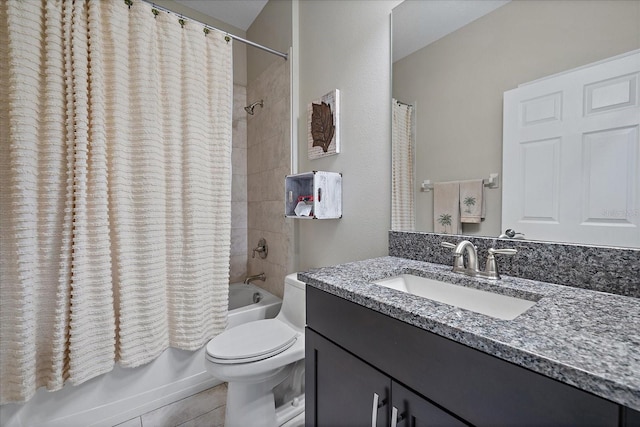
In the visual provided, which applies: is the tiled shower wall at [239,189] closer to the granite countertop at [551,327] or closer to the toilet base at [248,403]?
the toilet base at [248,403]

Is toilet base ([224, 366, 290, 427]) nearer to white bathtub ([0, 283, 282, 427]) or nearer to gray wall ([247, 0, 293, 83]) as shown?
white bathtub ([0, 283, 282, 427])

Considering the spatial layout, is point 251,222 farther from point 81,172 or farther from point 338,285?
point 338,285

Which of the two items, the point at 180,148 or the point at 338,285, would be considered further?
the point at 180,148

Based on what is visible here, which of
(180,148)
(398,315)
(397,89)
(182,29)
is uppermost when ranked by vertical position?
(182,29)

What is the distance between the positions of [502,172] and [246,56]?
2478 millimetres

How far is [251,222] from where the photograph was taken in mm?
2553

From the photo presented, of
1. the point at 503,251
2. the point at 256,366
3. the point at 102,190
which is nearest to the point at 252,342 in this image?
the point at 256,366

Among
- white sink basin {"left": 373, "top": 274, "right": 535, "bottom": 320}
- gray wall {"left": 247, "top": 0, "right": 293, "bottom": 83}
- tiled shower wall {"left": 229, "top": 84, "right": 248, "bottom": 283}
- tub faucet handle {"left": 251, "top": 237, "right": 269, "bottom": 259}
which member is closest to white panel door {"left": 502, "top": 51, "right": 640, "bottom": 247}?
white sink basin {"left": 373, "top": 274, "right": 535, "bottom": 320}

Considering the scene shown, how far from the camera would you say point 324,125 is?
1.66 meters

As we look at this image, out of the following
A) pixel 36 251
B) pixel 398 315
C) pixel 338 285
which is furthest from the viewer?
pixel 36 251

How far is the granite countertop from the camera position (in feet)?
1.31

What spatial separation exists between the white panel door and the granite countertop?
0.61 feet

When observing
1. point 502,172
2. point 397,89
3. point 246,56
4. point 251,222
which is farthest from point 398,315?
point 246,56

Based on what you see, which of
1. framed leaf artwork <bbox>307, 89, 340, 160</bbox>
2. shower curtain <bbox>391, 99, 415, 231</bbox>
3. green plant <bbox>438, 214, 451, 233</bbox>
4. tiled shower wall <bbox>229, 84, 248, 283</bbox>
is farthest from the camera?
tiled shower wall <bbox>229, 84, 248, 283</bbox>
